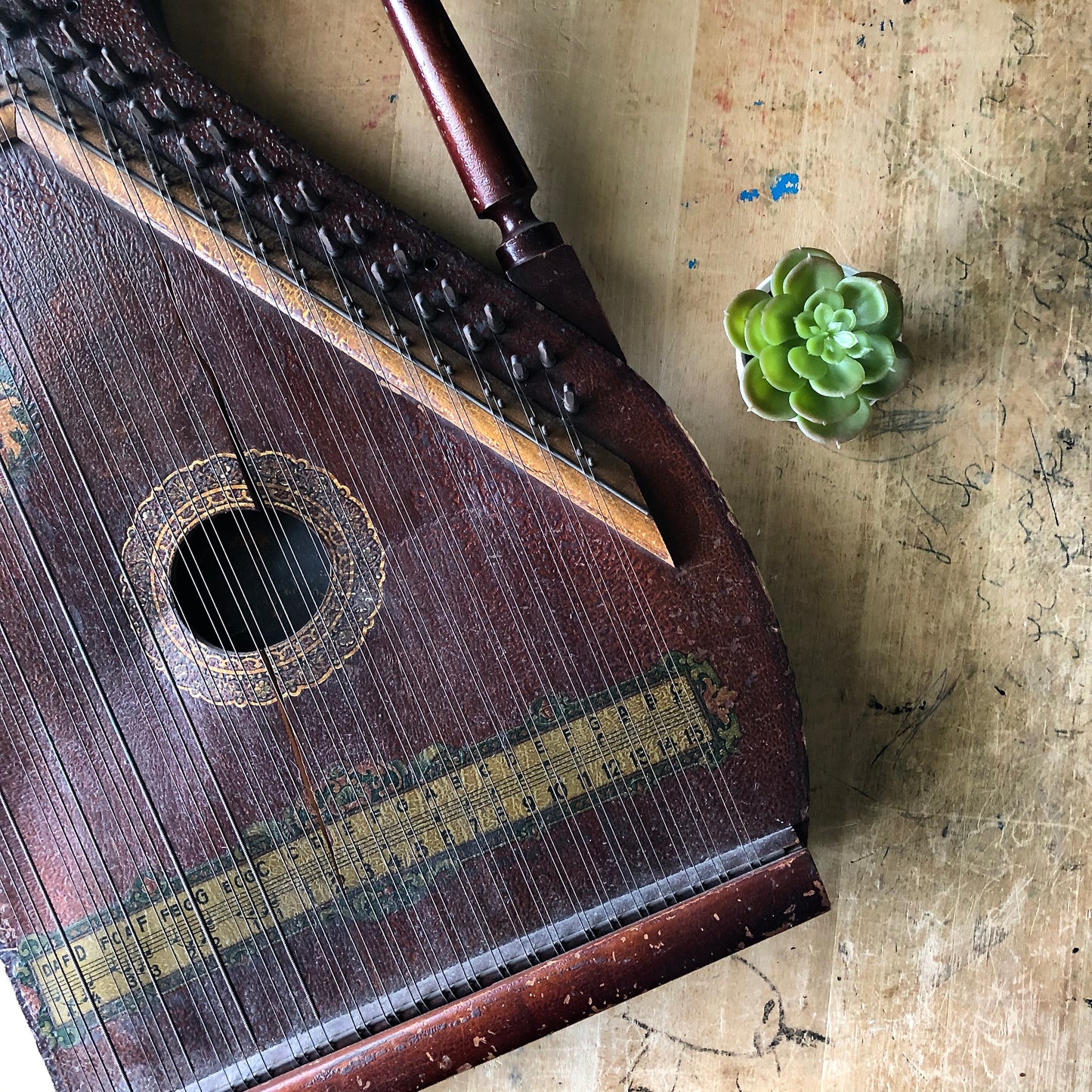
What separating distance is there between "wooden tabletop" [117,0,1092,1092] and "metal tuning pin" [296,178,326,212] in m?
0.32

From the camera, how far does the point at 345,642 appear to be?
4.44 feet

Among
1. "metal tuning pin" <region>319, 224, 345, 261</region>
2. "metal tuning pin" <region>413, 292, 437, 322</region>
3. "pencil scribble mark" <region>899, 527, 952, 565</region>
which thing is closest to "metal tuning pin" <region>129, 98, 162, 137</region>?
"metal tuning pin" <region>319, 224, 345, 261</region>

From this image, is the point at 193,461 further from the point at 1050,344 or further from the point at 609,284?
the point at 1050,344

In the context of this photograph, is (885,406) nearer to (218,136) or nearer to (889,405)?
(889,405)

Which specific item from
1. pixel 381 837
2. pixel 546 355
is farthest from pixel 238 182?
pixel 381 837

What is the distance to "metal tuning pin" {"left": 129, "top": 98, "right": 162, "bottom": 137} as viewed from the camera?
50.1 inches

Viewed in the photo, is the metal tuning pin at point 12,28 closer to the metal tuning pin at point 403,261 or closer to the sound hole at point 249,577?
the metal tuning pin at point 403,261

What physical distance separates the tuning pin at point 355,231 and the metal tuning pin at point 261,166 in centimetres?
11

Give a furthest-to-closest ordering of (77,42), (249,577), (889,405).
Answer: (889,405)
(249,577)
(77,42)

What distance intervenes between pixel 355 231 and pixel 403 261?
0.26 ft

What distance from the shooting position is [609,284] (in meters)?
1.62

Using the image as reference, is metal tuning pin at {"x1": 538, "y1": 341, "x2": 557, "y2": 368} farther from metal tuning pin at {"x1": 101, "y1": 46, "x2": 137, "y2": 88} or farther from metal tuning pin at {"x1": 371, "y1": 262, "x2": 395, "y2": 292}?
metal tuning pin at {"x1": 101, "y1": 46, "x2": 137, "y2": 88}

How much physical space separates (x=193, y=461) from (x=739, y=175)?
1017 mm

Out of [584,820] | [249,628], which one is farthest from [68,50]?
[584,820]
